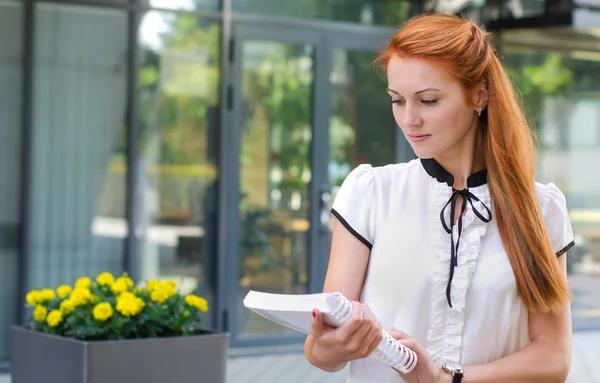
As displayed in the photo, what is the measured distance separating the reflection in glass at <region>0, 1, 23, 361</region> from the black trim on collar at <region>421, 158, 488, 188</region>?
561cm

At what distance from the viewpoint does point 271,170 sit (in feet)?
25.3

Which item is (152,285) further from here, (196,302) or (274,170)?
(274,170)

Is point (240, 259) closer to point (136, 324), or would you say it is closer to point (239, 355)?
point (239, 355)

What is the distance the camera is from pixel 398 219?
1.48m

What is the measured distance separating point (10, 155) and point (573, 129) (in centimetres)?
517

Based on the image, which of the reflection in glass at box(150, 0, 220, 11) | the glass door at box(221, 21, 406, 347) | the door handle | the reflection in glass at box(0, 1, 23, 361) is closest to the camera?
the reflection in glass at box(0, 1, 23, 361)

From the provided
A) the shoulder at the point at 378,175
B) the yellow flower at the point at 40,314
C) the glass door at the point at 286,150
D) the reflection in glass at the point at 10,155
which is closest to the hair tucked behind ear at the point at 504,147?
the shoulder at the point at 378,175

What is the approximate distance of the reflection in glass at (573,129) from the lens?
28.4 ft

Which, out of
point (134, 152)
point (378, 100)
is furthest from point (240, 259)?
point (378, 100)

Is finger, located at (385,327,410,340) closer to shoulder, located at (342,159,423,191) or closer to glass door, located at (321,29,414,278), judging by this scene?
shoulder, located at (342,159,423,191)

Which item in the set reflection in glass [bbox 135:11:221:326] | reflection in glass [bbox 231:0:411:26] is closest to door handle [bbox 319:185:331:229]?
reflection in glass [bbox 135:11:221:326]

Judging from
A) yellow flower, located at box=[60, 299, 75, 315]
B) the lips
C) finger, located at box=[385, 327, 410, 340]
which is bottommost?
yellow flower, located at box=[60, 299, 75, 315]

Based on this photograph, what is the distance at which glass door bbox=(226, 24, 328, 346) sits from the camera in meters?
7.53

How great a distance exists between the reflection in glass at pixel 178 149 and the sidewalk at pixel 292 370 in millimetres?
617
